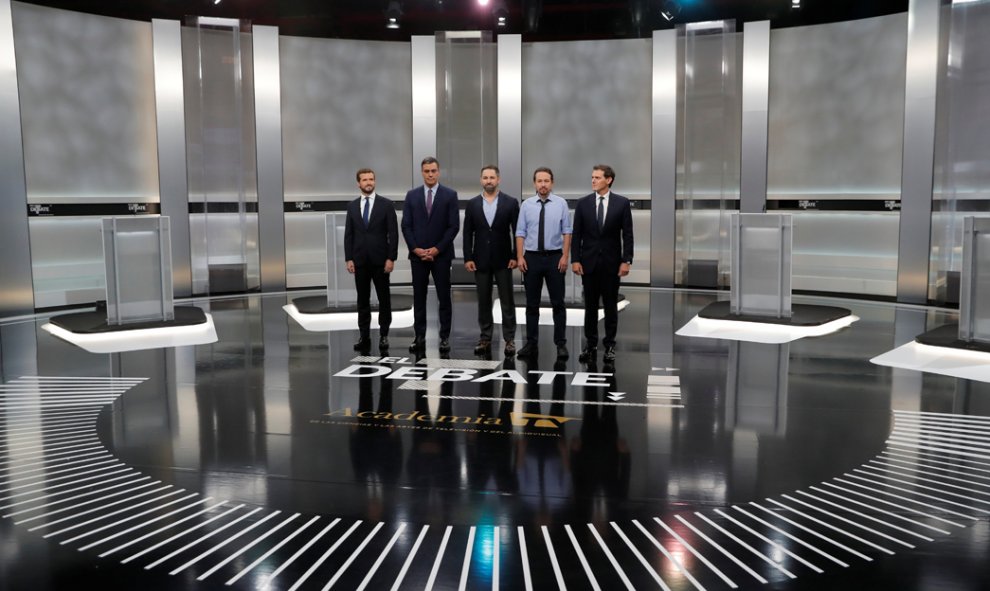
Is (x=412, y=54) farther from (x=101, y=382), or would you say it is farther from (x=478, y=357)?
(x=101, y=382)

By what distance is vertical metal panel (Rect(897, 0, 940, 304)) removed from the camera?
959cm

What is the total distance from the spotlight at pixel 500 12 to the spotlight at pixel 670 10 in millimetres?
2115

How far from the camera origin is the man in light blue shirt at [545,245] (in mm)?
6508

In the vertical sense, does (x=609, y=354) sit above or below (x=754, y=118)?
below

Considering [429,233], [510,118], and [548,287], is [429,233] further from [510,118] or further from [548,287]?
[510,118]

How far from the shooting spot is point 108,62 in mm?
10508

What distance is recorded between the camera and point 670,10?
37.0 ft

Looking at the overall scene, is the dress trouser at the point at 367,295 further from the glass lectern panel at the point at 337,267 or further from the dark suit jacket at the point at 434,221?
the glass lectern panel at the point at 337,267

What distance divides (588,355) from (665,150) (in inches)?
236

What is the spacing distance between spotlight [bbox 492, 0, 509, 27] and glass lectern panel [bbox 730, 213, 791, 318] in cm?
488

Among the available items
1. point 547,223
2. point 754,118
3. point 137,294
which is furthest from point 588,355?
point 754,118

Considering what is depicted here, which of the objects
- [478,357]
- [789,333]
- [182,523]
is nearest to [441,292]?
[478,357]

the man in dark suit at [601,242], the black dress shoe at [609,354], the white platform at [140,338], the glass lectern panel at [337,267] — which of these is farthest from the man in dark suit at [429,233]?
the glass lectern panel at [337,267]

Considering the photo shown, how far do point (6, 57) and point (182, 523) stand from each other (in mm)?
7870
